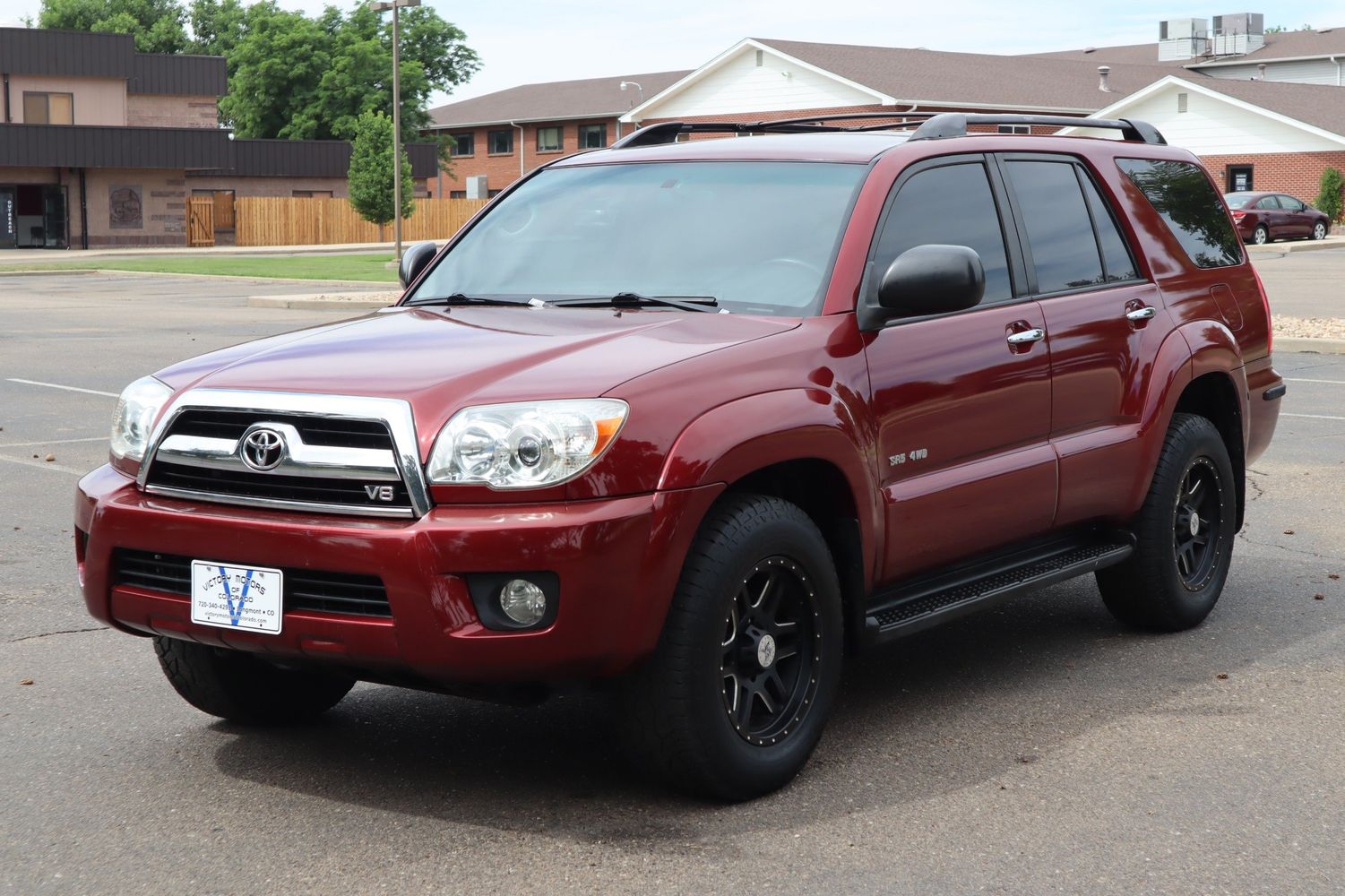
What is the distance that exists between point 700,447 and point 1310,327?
18.1 m

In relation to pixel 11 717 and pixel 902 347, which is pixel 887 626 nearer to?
pixel 902 347

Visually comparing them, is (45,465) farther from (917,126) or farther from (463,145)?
(463,145)

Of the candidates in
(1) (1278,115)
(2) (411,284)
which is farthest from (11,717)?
(1) (1278,115)

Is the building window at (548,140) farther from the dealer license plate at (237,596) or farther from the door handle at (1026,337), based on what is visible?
the dealer license plate at (237,596)

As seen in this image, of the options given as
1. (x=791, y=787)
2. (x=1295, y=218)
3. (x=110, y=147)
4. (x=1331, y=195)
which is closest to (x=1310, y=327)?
(x=791, y=787)

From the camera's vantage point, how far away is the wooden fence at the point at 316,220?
62.9 m

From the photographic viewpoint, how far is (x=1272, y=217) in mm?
50750

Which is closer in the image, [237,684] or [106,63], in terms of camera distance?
[237,684]

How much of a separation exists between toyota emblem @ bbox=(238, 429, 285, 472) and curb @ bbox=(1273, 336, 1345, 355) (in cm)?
1668

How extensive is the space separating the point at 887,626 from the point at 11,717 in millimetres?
2749

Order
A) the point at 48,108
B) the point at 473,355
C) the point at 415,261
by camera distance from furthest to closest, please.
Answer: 1. the point at 48,108
2. the point at 415,261
3. the point at 473,355

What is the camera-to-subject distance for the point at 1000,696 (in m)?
5.60

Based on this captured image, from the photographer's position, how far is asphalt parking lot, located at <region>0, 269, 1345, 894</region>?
4051 mm

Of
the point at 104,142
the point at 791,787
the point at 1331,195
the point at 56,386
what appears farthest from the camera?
the point at 104,142
